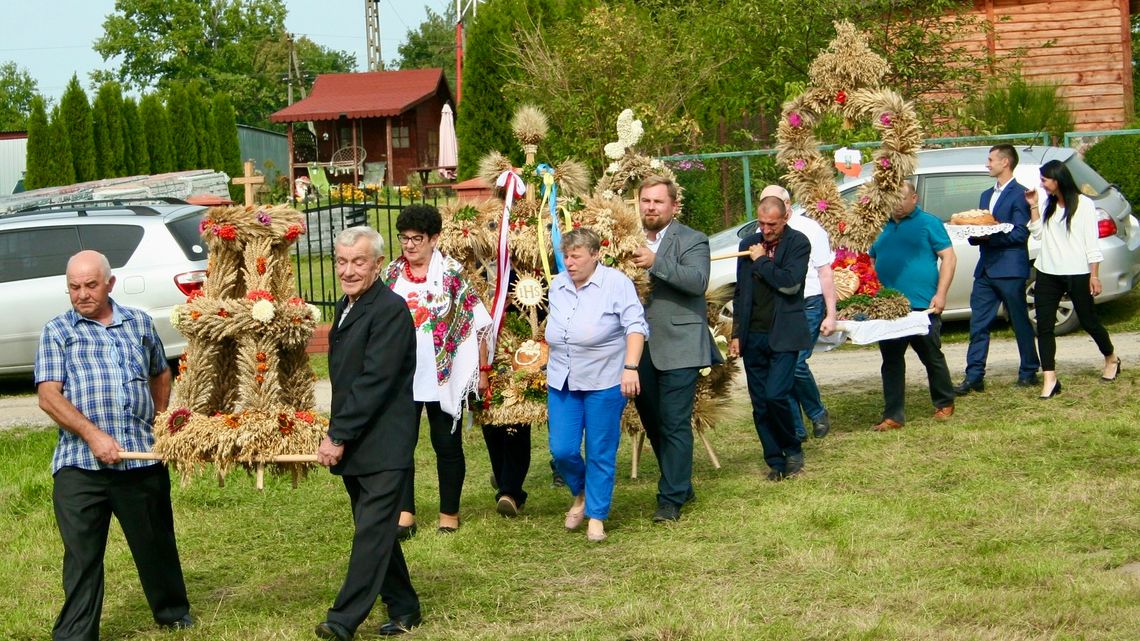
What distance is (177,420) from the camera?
18.7 feet

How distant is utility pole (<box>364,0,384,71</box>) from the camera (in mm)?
48031

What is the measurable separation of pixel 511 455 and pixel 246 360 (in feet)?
6.35

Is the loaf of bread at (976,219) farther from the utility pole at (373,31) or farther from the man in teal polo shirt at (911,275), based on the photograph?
the utility pole at (373,31)

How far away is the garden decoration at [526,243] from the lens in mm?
7316

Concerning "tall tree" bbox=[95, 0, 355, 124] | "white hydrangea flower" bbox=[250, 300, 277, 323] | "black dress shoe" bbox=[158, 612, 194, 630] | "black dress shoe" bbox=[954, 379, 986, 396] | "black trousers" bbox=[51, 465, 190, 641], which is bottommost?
"black dress shoe" bbox=[158, 612, 194, 630]

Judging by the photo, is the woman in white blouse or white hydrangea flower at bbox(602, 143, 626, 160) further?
the woman in white blouse

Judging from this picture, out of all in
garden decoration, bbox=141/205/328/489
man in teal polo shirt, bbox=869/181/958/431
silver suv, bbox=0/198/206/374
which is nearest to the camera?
garden decoration, bbox=141/205/328/489

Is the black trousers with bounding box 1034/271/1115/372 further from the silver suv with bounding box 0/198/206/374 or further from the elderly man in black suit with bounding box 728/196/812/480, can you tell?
the silver suv with bounding box 0/198/206/374

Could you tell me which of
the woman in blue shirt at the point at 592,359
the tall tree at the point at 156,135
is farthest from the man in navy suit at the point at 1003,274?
the tall tree at the point at 156,135

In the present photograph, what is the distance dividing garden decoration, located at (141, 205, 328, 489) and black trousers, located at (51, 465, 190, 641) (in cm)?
20

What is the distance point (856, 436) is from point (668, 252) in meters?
2.83

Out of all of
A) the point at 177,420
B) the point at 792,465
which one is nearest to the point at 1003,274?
the point at 792,465

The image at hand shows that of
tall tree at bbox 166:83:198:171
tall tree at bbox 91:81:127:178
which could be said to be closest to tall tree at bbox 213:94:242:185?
tall tree at bbox 166:83:198:171

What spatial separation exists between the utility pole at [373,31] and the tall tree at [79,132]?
19.8m
